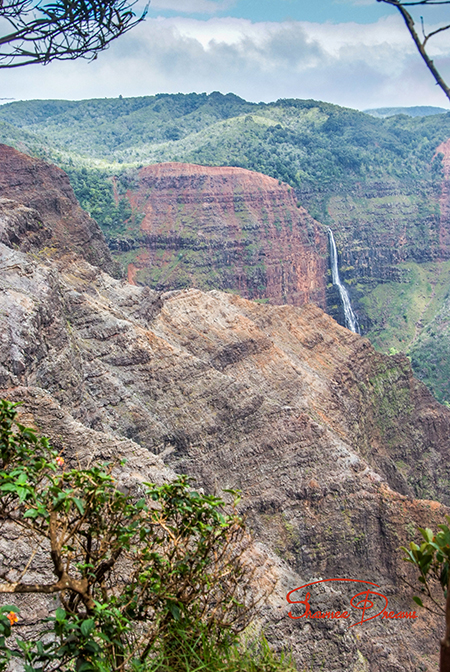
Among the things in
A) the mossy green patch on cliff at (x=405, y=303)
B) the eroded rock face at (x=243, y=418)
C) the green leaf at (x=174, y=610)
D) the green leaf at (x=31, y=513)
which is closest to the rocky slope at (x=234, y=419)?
the eroded rock face at (x=243, y=418)

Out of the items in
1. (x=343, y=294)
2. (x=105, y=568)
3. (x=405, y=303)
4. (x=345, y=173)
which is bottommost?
(x=405, y=303)

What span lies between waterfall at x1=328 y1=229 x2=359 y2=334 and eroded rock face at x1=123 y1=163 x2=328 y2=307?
2010 millimetres

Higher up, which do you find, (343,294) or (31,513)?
(31,513)

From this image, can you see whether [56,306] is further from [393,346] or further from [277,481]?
[393,346]

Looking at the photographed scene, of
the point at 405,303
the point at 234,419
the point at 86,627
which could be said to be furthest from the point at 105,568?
the point at 405,303

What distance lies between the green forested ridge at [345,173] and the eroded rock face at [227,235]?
15.3 feet

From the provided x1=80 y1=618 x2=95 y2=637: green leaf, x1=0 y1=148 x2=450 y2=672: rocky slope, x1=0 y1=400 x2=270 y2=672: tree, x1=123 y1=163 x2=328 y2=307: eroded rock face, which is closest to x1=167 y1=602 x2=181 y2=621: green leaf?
x1=0 y1=400 x2=270 y2=672: tree

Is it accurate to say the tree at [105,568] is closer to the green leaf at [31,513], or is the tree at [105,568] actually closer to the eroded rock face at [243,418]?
the green leaf at [31,513]

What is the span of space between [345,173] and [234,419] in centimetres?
11664

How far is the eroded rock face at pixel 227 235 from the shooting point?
10512 centimetres

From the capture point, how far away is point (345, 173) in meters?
136

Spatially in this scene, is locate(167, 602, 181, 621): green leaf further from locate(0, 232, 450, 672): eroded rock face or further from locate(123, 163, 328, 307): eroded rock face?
locate(123, 163, 328, 307): eroded rock face

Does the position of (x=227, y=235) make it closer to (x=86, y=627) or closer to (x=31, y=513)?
(x=31, y=513)

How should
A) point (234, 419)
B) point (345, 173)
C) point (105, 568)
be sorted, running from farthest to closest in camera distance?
1. point (345, 173)
2. point (234, 419)
3. point (105, 568)
